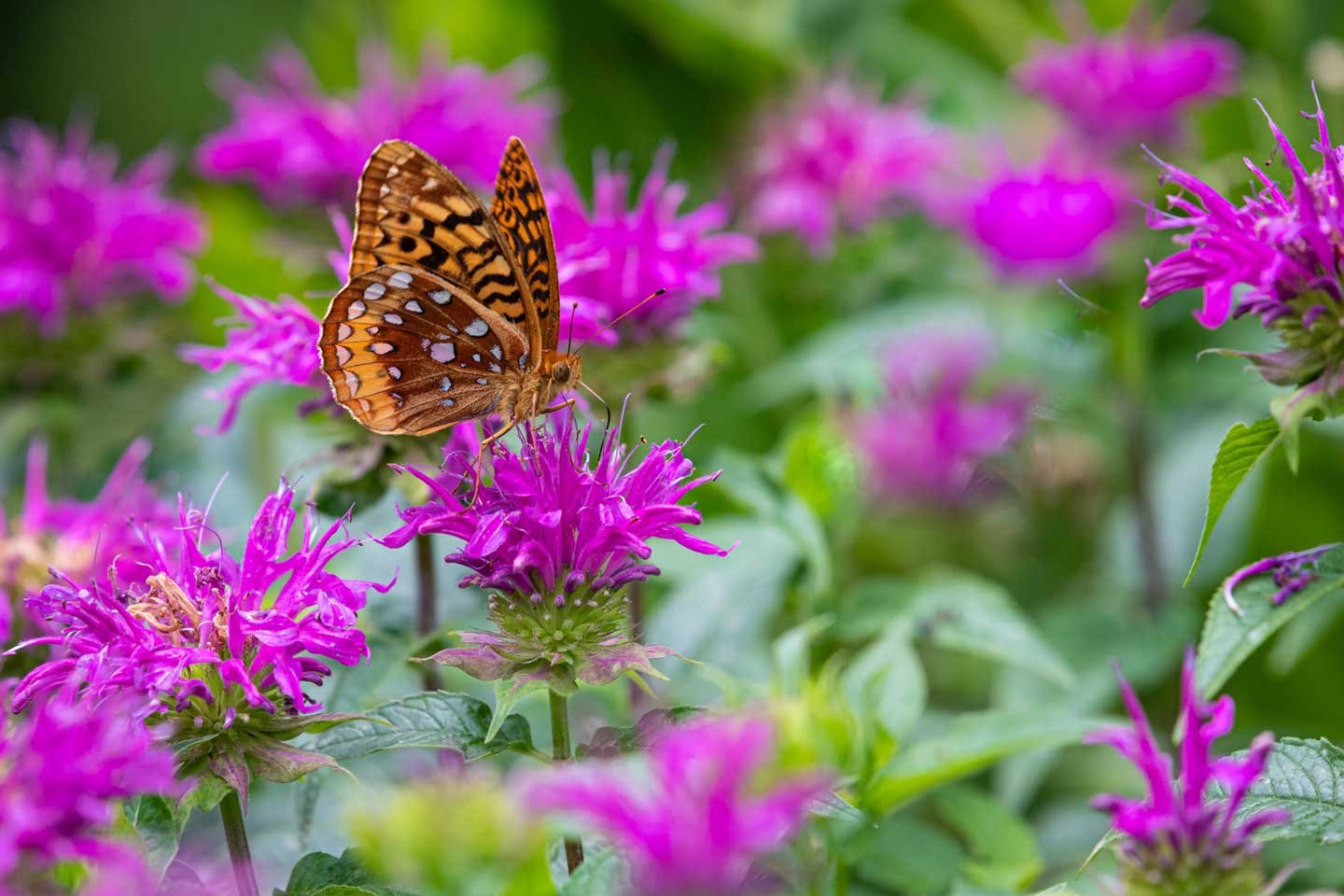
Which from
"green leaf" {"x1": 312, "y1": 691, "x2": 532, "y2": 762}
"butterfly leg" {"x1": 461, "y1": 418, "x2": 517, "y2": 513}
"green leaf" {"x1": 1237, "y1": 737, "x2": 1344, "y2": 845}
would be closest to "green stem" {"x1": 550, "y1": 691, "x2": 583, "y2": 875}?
"green leaf" {"x1": 312, "y1": 691, "x2": 532, "y2": 762}

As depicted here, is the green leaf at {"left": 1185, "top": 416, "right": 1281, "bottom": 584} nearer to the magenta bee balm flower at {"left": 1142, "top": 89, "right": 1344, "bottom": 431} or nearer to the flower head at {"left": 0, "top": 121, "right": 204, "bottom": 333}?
the magenta bee balm flower at {"left": 1142, "top": 89, "right": 1344, "bottom": 431}

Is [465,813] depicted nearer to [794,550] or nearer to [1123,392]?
[794,550]

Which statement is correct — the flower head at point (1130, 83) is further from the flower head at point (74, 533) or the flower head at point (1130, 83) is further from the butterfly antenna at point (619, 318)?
the flower head at point (74, 533)

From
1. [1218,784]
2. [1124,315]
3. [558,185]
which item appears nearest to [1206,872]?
[1218,784]

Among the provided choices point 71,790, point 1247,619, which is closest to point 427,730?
point 71,790

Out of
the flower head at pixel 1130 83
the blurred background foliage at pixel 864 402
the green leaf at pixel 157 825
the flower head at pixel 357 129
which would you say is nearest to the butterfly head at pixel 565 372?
the blurred background foliage at pixel 864 402

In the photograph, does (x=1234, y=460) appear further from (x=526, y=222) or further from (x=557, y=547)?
(x=526, y=222)
